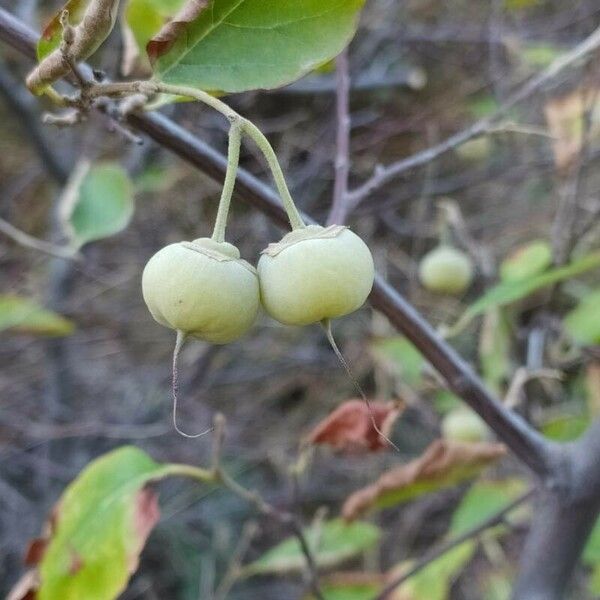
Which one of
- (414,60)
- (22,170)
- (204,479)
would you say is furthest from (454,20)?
(204,479)

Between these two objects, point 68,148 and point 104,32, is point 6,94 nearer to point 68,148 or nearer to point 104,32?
point 68,148

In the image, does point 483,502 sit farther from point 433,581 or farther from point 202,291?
point 202,291

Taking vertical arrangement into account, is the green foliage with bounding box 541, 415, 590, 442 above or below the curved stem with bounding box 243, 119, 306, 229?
below

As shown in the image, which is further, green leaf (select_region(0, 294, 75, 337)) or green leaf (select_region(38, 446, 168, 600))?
green leaf (select_region(0, 294, 75, 337))

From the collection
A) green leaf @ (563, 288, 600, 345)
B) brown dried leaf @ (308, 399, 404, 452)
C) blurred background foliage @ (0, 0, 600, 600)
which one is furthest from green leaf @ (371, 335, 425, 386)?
brown dried leaf @ (308, 399, 404, 452)

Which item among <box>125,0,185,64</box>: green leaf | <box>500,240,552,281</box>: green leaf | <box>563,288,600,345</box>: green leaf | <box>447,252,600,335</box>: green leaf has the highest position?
<box>125,0,185,64</box>: green leaf

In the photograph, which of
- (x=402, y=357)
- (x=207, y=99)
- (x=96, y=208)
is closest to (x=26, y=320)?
(x=96, y=208)

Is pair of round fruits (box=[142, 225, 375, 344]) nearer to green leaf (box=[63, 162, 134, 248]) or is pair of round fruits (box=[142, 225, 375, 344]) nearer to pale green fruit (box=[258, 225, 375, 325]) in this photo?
pale green fruit (box=[258, 225, 375, 325])
